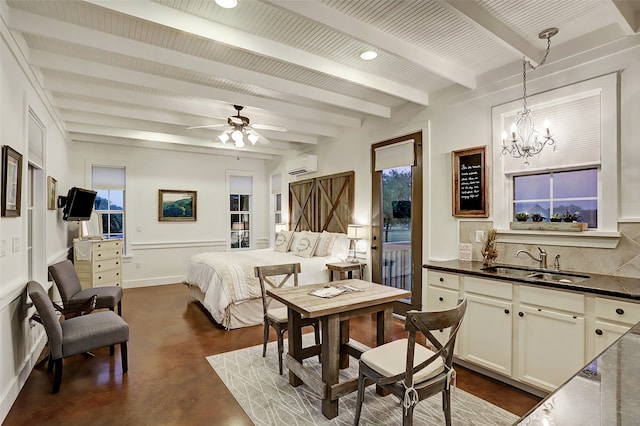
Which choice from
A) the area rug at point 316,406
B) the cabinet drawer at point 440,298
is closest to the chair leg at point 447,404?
the area rug at point 316,406

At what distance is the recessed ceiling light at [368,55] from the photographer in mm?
3002

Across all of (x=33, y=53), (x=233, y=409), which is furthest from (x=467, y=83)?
(x=33, y=53)

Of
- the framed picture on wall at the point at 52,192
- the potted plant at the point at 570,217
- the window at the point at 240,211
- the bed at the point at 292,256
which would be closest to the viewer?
the potted plant at the point at 570,217

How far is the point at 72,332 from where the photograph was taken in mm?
Answer: 2754

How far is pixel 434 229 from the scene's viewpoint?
3916 millimetres

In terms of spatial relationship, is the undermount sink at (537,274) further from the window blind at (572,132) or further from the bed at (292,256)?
the bed at (292,256)

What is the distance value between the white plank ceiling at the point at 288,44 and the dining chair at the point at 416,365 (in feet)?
6.26

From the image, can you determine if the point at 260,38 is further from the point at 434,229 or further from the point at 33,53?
the point at 434,229

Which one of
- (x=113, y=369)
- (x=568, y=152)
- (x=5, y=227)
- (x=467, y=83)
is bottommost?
(x=113, y=369)

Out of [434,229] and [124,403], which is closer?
[124,403]

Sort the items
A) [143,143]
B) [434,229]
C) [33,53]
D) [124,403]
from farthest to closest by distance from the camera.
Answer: [143,143] < [434,229] < [33,53] < [124,403]

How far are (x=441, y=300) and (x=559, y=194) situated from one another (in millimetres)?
1424

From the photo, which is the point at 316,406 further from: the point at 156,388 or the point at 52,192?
the point at 52,192

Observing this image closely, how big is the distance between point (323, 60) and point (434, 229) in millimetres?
2270
